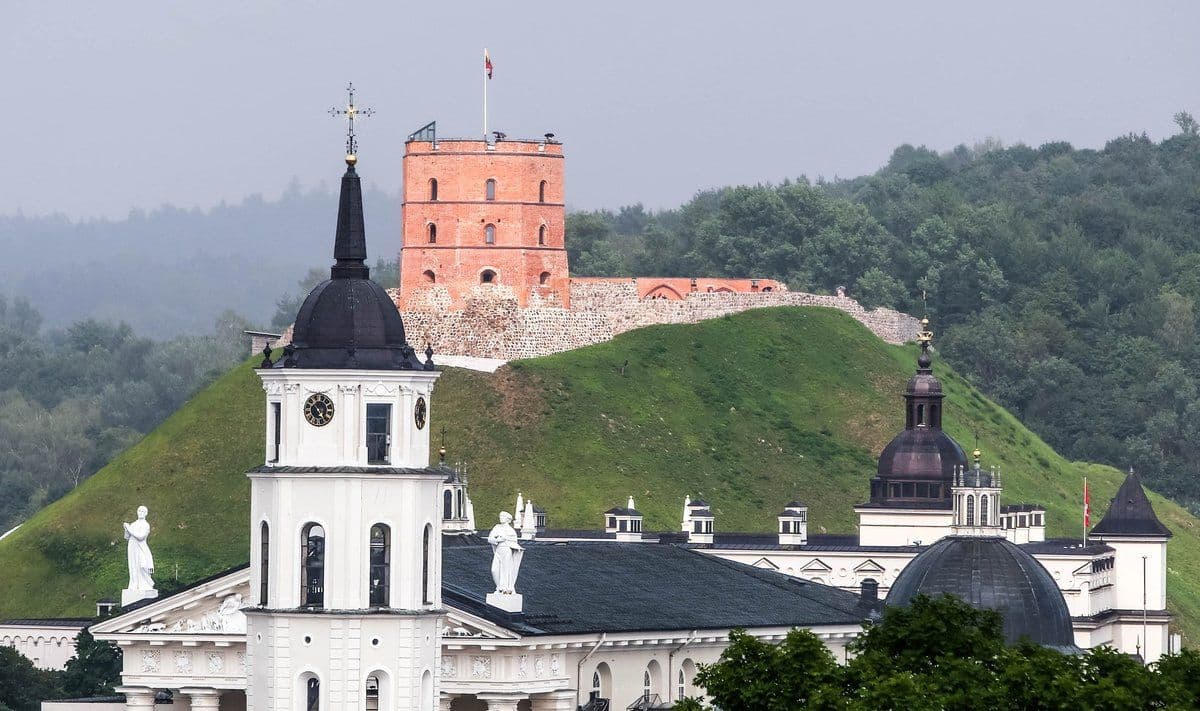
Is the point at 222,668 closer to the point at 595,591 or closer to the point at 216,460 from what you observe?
the point at 595,591

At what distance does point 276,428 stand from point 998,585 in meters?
41.2

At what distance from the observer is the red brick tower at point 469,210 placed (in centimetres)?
19700

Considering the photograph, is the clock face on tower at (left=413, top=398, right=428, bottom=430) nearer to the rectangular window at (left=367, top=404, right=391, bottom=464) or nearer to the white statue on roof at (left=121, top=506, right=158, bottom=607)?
the rectangular window at (left=367, top=404, right=391, bottom=464)

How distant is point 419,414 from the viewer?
82.1 m

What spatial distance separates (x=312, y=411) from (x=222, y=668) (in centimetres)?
1048

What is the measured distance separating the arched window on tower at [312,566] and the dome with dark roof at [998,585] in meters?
36.4

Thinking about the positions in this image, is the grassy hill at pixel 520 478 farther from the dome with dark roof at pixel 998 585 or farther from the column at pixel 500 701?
the column at pixel 500 701

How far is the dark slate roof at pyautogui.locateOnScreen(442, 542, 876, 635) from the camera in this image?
302 ft

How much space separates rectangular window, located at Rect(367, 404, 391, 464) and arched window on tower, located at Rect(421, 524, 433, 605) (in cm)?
183

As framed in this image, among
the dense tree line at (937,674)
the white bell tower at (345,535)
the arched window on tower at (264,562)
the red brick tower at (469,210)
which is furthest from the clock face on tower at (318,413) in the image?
the red brick tower at (469,210)

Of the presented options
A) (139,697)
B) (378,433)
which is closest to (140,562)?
(139,697)

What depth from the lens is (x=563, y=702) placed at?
89.6 meters

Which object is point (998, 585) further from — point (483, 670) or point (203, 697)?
point (203, 697)

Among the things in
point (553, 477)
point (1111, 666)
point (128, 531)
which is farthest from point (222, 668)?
point (553, 477)
